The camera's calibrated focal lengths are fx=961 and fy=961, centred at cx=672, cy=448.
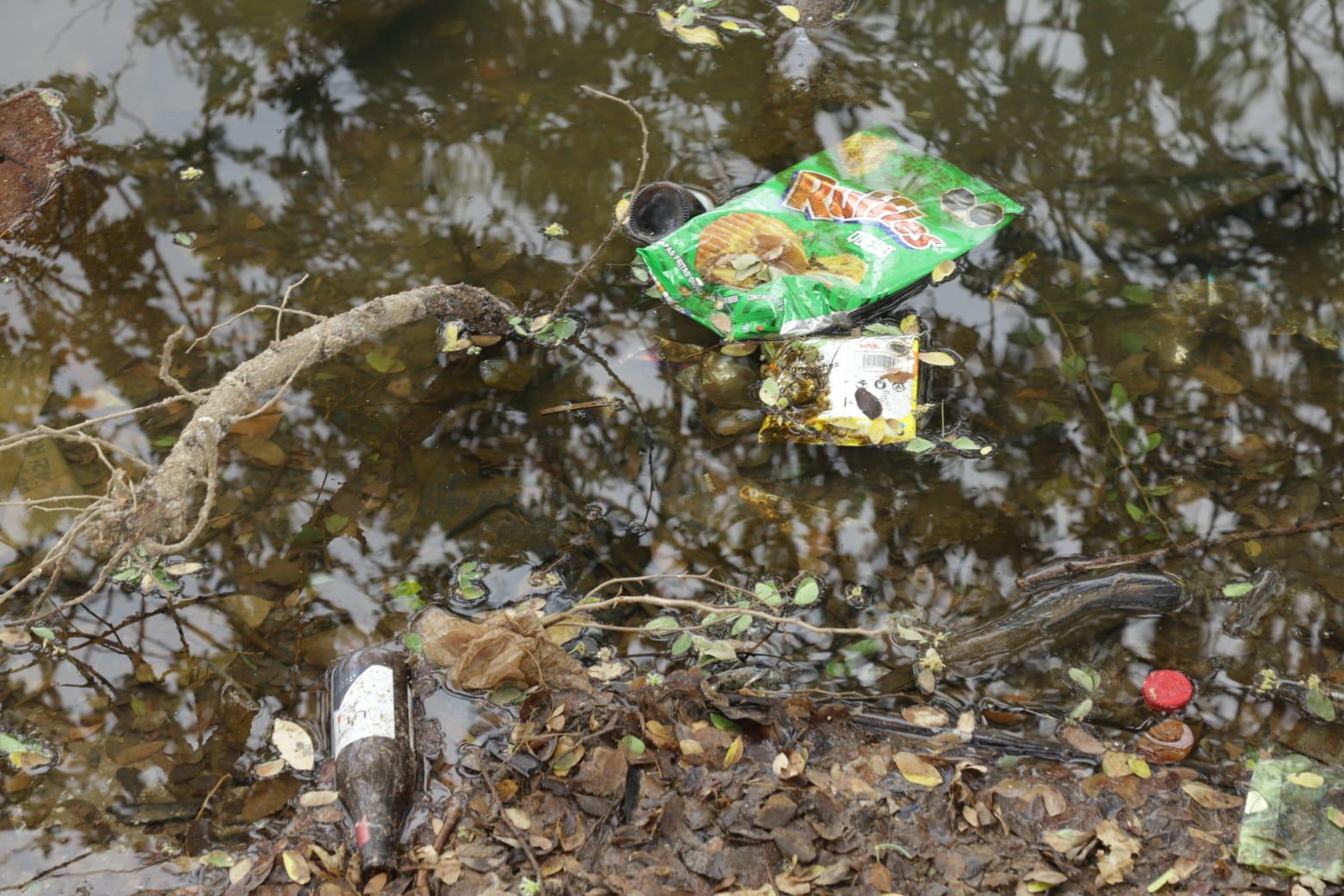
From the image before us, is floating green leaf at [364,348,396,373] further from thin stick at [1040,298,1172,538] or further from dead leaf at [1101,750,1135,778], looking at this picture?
dead leaf at [1101,750,1135,778]

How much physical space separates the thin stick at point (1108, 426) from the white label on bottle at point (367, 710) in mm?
2086

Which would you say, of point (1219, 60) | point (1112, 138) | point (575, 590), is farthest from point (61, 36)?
point (1219, 60)

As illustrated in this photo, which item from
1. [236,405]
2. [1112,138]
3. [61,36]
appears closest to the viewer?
[236,405]

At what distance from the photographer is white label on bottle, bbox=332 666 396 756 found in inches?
88.9

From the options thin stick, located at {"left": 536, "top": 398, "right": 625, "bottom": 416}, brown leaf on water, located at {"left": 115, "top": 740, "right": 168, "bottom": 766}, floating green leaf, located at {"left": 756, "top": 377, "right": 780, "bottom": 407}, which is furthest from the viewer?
thin stick, located at {"left": 536, "top": 398, "right": 625, "bottom": 416}

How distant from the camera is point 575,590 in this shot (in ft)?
8.64

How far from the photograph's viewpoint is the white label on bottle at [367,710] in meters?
2.26

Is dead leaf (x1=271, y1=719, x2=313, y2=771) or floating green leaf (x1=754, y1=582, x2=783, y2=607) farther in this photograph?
floating green leaf (x1=754, y1=582, x2=783, y2=607)

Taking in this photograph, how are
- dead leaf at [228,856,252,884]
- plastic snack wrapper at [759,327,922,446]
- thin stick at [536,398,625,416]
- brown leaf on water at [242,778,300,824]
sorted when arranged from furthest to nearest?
thin stick at [536,398,625,416] < plastic snack wrapper at [759,327,922,446] < brown leaf on water at [242,778,300,824] < dead leaf at [228,856,252,884]

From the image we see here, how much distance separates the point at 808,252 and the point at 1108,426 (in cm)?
103

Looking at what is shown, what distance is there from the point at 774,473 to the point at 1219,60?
2468 millimetres

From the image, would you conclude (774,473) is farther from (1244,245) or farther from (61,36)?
(61,36)

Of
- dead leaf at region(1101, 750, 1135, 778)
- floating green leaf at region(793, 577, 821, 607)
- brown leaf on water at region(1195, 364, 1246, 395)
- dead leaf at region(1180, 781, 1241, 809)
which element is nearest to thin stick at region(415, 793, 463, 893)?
floating green leaf at region(793, 577, 821, 607)

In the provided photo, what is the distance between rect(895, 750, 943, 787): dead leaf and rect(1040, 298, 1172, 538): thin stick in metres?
0.99
